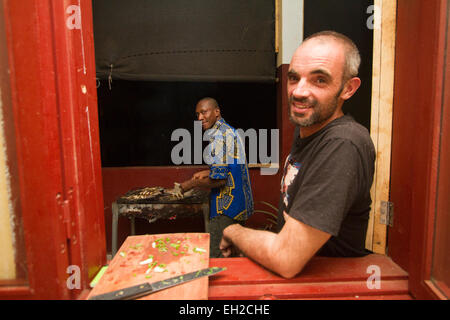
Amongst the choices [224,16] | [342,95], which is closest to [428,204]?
Answer: [342,95]

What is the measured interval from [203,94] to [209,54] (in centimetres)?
74

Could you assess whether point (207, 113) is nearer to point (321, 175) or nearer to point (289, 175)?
point (289, 175)

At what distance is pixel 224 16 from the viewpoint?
352 cm

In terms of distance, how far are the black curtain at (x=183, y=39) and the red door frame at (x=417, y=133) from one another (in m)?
2.69

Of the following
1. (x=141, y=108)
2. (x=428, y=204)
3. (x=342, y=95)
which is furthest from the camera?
(x=141, y=108)

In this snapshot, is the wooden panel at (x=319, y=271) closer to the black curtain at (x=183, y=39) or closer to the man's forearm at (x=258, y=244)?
the man's forearm at (x=258, y=244)

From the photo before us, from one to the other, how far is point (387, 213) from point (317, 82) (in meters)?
0.59

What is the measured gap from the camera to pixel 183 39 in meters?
3.53

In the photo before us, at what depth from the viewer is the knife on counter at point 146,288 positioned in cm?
81

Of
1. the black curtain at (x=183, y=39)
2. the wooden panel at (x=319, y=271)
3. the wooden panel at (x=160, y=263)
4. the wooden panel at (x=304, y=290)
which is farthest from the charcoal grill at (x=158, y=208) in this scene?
the wooden panel at (x=304, y=290)

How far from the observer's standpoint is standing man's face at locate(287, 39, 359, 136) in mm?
1187

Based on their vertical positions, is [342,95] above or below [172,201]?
above

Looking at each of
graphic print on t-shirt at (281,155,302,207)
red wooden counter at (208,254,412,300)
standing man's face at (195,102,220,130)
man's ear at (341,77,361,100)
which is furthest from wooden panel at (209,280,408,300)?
standing man's face at (195,102,220,130)

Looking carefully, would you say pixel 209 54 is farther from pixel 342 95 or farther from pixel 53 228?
pixel 53 228
